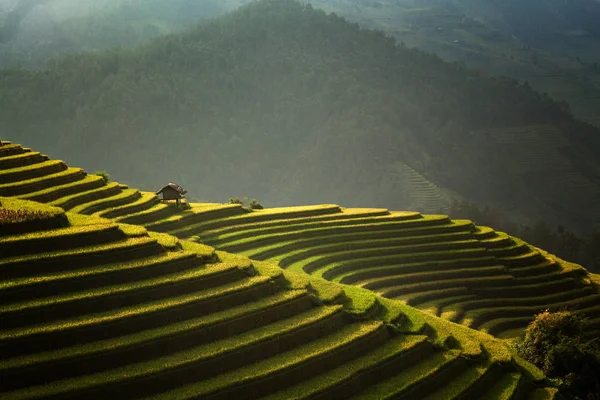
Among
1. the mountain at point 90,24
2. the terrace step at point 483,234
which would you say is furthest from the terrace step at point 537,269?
the mountain at point 90,24

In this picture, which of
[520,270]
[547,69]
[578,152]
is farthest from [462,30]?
[520,270]

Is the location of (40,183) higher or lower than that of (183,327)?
higher

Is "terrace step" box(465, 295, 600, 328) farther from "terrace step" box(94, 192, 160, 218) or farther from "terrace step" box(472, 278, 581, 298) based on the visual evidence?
"terrace step" box(94, 192, 160, 218)

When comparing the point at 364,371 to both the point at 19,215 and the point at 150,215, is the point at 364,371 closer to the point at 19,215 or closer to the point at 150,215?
the point at 19,215

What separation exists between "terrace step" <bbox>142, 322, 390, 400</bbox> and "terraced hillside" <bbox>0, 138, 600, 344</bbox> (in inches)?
370

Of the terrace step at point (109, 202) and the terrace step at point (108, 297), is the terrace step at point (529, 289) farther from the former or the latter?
the terrace step at point (108, 297)

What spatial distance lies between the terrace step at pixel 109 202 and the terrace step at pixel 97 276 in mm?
8978

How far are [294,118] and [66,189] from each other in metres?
109

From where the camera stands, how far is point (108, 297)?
19875mm

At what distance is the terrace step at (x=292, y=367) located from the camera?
60.6 ft

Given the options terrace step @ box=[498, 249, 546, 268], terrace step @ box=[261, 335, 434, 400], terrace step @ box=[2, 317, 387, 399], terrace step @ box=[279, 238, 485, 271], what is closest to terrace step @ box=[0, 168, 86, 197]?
terrace step @ box=[279, 238, 485, 271]

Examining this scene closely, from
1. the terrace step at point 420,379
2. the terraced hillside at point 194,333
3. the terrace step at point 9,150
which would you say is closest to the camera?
the terraced hillside at point 194,333

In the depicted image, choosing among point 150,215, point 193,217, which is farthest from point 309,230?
point 150,215

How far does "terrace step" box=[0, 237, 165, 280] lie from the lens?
19953 mm
